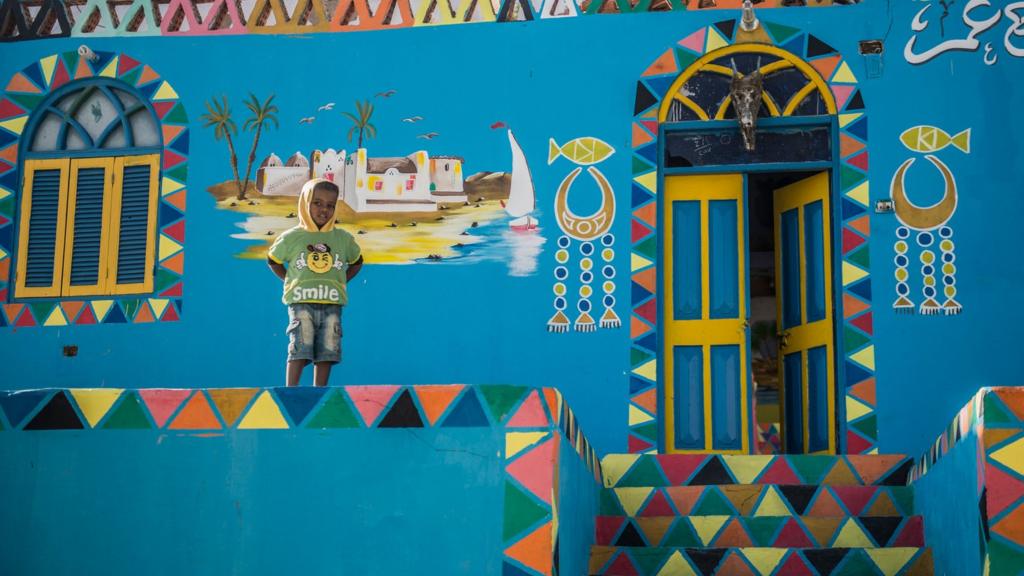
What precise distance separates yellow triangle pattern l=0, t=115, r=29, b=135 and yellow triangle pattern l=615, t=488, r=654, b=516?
18.9ft

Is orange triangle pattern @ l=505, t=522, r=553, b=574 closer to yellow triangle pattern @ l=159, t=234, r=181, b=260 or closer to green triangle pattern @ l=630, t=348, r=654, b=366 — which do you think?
green triangle pattern @ l=630, t=348, r=654, b=366

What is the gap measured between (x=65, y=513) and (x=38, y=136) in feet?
17.9

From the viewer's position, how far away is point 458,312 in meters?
10.0

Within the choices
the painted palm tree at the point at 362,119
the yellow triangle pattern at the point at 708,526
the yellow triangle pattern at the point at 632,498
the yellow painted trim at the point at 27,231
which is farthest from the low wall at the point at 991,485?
the yellow painted trim at the point at 27,231

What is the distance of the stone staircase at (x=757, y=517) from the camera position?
683 cm

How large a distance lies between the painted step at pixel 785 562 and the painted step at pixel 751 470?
1409 millimetres

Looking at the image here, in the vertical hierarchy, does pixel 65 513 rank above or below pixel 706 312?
below

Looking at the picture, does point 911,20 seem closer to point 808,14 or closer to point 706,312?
point 808,14

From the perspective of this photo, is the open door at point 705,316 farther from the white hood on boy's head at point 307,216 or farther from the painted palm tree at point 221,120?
the painted palm tree at point 221,120

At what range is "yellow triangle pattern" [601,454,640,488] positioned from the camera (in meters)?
8.29

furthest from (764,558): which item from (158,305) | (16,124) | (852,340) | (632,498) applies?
(16,124)

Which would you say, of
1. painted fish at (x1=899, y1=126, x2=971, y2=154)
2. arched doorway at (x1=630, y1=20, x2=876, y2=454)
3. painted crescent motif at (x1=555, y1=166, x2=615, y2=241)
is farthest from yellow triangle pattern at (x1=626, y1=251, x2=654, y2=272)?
painted fish at (x1=899, y1=126, x2=971, y2=154)

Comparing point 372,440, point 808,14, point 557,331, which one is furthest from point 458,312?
point 372,440

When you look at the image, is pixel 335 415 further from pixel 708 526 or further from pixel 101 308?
pixel 101 308
